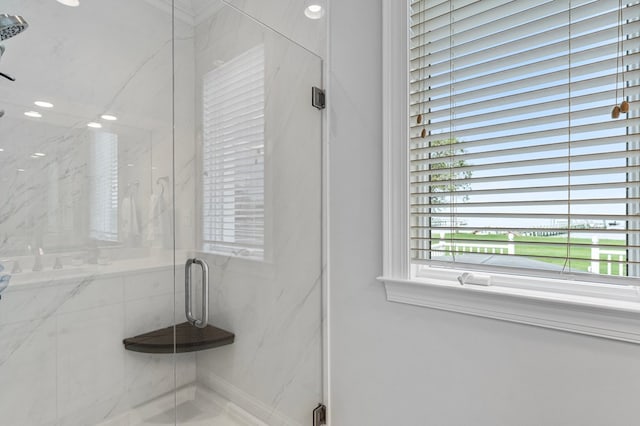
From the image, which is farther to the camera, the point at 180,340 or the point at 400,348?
the point at 400,348

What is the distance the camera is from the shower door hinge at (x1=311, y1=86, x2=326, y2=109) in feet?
4.73

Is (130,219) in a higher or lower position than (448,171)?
lower

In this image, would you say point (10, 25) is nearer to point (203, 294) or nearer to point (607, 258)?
point (203, 294)

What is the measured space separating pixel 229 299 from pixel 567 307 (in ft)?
3.38

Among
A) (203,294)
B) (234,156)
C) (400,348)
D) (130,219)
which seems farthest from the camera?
(400,348)

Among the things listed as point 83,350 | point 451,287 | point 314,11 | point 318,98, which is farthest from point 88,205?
point 314,11

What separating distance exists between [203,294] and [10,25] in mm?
790

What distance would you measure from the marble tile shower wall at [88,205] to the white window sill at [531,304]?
818 millimetres

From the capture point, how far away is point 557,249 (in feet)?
3.49

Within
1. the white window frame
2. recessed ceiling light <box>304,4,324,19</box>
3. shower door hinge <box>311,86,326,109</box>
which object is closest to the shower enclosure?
shower door hinge <box>311,86,326,109</box>

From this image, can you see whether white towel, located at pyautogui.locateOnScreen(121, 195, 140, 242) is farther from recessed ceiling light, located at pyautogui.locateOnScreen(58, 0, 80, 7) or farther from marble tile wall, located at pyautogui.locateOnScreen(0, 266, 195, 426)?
recessed ceiling light, located at pyautogui.locateOnScreen(58, 0, 80, 7)

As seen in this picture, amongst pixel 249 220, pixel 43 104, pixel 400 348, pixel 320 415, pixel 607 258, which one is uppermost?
pixel 43 104

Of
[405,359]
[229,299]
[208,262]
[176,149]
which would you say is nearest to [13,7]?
[176,149]

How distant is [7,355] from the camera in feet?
2.62
